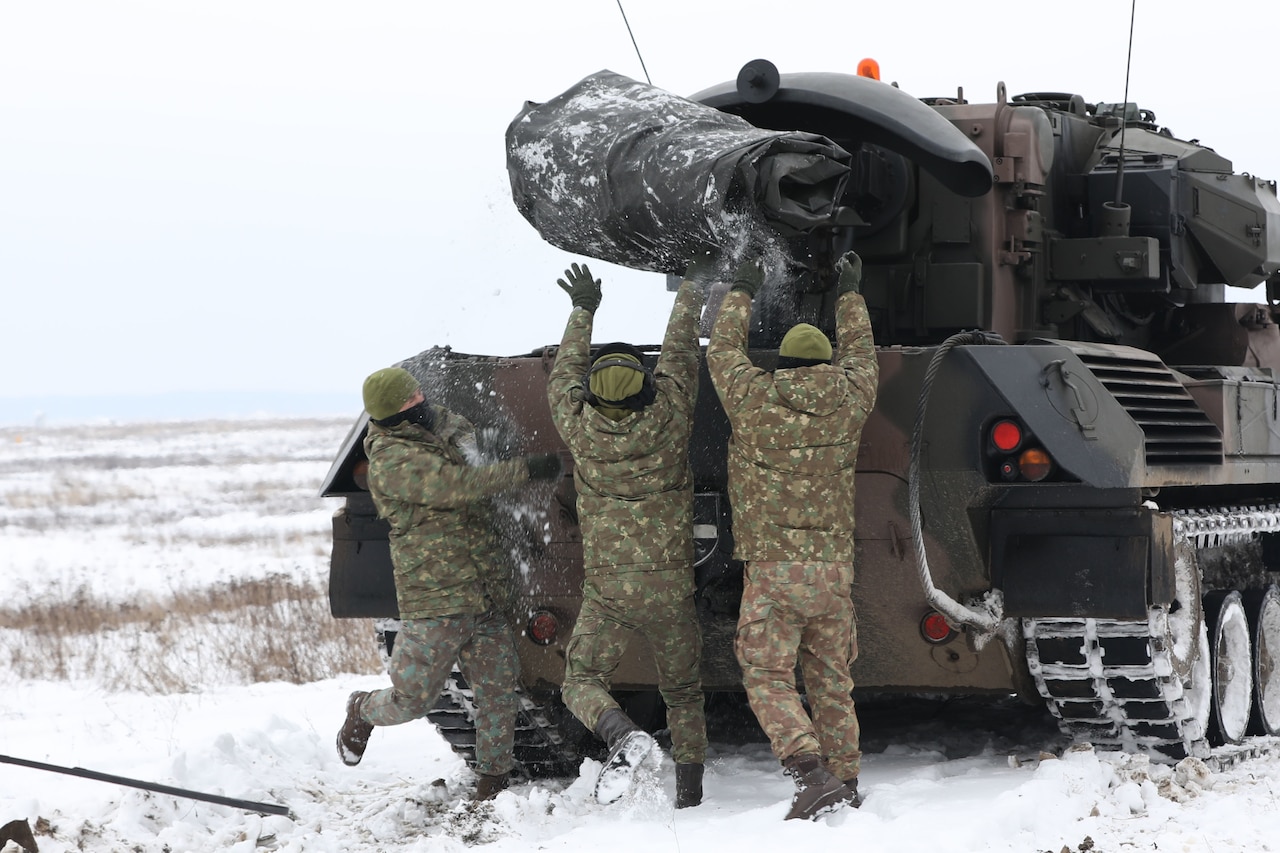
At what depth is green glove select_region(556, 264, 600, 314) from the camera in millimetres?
6465

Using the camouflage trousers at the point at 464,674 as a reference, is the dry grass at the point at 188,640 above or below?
below

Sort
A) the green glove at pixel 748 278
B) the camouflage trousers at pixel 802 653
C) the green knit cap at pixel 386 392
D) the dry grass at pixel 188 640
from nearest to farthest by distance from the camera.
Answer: the camouflage trousers at pixel 802 653 < the green glove at pixel 748 278 < the green knit cap at pixel 386 392 < the dry grass at pixel 188 640

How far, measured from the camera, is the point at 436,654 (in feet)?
21.0

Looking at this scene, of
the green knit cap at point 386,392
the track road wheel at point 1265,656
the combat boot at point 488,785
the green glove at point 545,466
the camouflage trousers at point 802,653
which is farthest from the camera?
the track road wheel at point 1265,656

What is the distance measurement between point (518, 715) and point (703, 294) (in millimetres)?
2183

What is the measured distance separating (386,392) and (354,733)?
58.0 inches

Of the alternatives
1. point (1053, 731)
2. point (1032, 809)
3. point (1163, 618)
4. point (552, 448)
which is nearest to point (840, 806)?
point (1032, 809)

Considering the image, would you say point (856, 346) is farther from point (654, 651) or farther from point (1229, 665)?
point (1229, 665)

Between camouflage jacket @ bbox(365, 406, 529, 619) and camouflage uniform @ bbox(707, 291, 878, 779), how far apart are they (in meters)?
1.01

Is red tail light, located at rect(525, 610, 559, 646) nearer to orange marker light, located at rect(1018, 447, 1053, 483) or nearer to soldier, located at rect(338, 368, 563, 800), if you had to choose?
soldier, located at rect(338, 368, 563, 800)

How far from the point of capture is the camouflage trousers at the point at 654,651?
6.04 meters

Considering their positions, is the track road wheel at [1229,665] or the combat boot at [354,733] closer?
the combat boot at [354,733]

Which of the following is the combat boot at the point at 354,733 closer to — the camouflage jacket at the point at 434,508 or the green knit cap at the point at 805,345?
the camouflage jacket at the point at 434,508

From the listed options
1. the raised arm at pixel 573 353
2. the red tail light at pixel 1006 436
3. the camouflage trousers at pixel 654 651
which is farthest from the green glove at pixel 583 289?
the red tail light at pixel 1006 436
